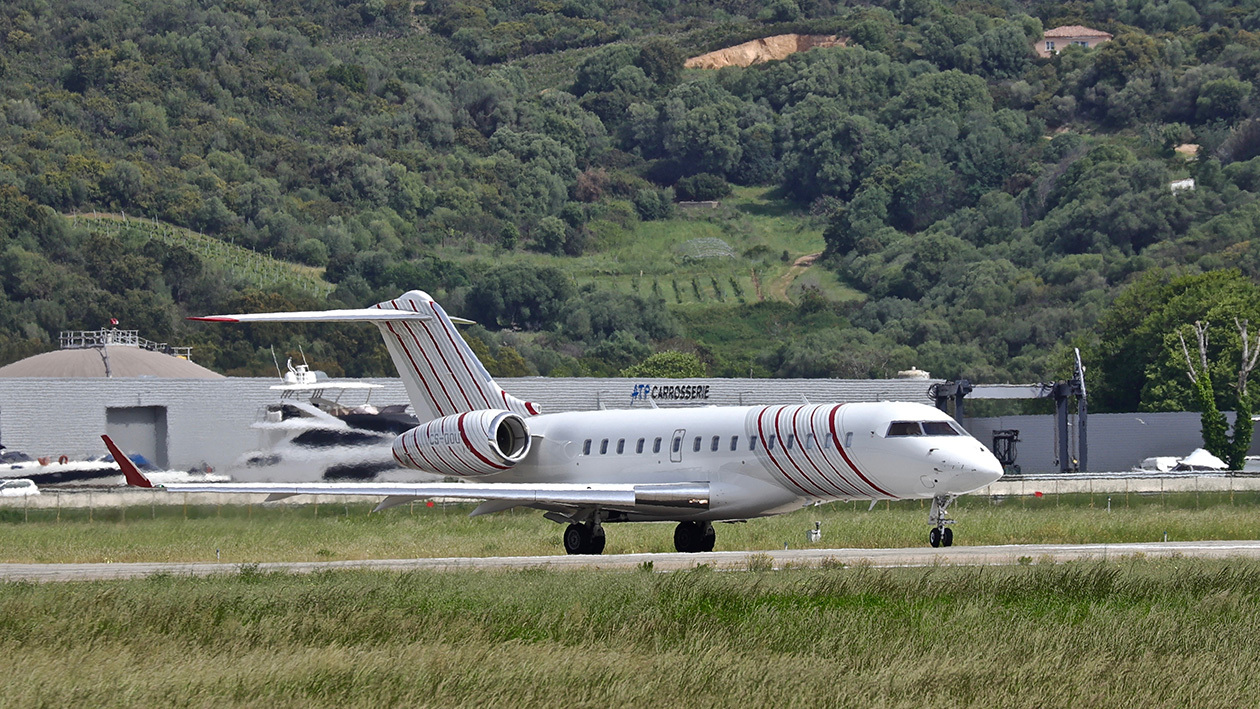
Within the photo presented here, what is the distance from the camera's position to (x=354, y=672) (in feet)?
48.5

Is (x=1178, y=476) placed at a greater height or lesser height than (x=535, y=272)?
lesser

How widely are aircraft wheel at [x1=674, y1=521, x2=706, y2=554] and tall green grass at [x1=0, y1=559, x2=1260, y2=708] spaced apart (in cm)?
793

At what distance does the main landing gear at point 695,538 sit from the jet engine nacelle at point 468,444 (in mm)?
4199

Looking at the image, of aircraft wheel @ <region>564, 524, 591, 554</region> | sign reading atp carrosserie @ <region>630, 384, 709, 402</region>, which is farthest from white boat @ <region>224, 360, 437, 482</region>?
sign reading atp carrosserie @ <region>630, 384, 709, 402</region>

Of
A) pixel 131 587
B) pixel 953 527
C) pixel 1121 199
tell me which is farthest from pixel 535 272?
pixel 131 587

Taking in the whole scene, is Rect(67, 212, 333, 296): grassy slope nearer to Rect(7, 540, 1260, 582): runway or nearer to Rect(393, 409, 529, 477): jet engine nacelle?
Rect(393, 409, 529, 477): jet engine nacelle

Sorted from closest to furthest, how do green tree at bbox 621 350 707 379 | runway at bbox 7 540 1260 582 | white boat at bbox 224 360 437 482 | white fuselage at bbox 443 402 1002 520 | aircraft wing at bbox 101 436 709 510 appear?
runway at bbox 7 540 1260 582
white fuselage at bbox 443 402 1002 520
aircraft wing at bbox 101 436 709 510
white boat at bbox 224 360 437 482
green tree at bbox 621 350 707 379

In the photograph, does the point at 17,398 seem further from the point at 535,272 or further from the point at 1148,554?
the point at 535,272

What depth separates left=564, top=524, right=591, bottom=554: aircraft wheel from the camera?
3075 centimetres

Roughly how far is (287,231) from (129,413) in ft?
400

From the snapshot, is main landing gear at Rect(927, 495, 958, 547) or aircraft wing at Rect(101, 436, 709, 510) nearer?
aircraft wing at Rect(101, 436, 709, 510)

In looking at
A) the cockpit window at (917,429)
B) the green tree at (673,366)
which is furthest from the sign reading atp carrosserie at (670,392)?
the green tree at (673,366)

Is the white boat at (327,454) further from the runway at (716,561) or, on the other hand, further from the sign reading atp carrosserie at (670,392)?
the sign reading atp carrosserie at (670,392)

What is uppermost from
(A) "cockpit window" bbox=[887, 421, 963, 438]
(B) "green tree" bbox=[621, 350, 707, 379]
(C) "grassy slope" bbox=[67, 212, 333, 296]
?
(C) "grassy slope" bbox=[67, 212, 333, 296]
